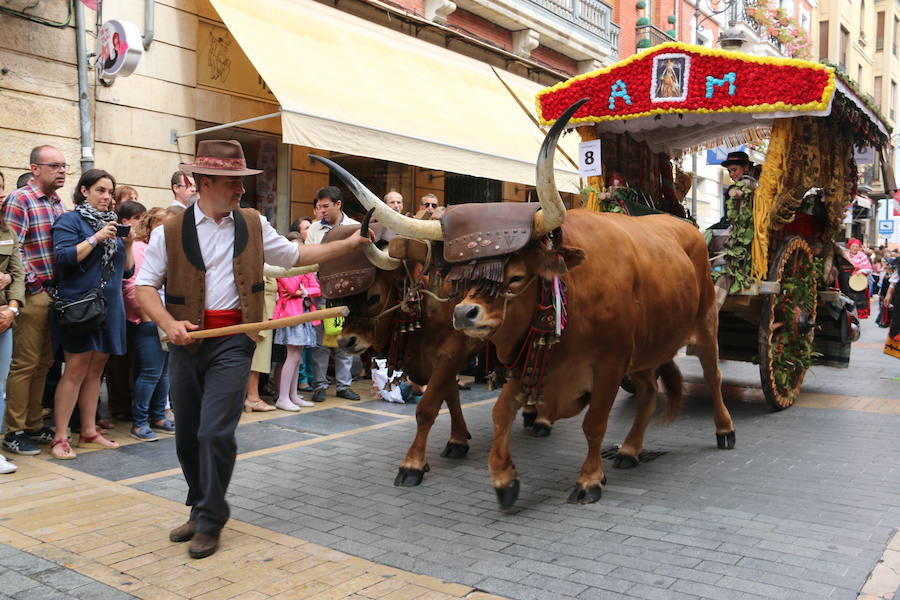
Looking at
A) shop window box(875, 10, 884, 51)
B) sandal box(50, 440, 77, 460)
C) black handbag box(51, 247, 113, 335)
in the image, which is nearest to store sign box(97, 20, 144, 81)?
black handbag box(51, 247, 113, 335)

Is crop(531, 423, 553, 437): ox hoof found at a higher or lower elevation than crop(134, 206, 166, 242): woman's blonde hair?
lower

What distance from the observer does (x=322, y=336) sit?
27.1 ft

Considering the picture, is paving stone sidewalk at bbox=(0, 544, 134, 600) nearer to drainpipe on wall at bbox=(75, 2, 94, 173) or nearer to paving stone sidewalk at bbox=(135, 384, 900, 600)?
paving stone sidewalk at bbox=(135, 384, 900, 600)

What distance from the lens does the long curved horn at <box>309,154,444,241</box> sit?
437cm

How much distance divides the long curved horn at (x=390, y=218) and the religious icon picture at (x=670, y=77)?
11.7 feet

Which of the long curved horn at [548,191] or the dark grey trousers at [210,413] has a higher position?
the long curved horn at [548,191]

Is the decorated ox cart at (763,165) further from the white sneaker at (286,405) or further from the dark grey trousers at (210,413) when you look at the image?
the dark grey trousers at (210,413)

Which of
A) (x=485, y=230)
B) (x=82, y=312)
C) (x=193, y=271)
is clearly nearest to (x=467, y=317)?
(x=485, y=230)

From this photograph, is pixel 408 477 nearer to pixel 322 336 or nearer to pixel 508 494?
pixel 508 494

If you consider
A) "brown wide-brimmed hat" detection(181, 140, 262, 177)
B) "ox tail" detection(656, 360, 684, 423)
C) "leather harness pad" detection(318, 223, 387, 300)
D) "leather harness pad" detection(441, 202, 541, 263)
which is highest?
"brown wide-brimmed hat" detection(181, 140, 262, 177)

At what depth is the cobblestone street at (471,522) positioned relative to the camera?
366cm

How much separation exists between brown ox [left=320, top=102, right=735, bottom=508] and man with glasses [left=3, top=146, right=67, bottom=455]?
2.97 meters

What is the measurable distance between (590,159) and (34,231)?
4.94 metres

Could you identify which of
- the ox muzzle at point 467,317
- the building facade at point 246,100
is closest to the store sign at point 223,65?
the building facade at point 246,100
